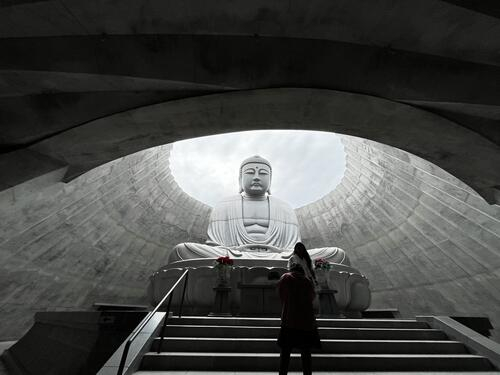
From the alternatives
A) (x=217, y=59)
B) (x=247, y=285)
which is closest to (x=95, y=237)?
(x=247, y=285)

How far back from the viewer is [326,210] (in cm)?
1280

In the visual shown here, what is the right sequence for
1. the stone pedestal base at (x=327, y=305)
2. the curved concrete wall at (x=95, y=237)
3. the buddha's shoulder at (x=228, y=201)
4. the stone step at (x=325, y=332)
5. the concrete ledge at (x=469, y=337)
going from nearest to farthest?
1. the concrete ledge at (x=469, y=337)
2. the stone step at (x=325, y=332)
3. the stone pedestal base at (x=327, y=305)
4. the curved concrete wall at (x=95, y=237)
5. the buddha's shoulder at (x=228, y=201)

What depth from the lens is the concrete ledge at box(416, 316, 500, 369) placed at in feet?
12.0

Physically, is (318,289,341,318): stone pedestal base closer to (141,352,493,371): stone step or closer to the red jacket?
(141,352,493,371): stone step

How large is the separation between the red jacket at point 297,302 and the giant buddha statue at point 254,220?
5.13m

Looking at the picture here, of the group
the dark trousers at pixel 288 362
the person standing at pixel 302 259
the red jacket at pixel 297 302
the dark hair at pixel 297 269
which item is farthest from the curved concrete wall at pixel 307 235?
the dark trousers at pixel 288 362

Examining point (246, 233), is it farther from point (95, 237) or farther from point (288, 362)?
point (288, 362)

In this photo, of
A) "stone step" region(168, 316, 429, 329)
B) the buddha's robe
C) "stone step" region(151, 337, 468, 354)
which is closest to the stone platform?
the buddha's robe

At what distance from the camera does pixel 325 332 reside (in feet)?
14.1

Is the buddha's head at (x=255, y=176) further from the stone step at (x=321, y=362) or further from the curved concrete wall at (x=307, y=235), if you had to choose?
the stone step at (x=321, y=362)

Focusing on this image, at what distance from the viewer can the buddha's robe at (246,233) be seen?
26.5 ft

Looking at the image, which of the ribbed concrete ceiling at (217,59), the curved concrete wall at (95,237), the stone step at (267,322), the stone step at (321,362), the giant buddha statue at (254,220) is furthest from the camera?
the giant buddha statue at (254,220)

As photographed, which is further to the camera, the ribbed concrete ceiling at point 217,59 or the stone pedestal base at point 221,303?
the stone pedestal base at point 221,303

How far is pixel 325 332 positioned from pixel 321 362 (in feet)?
2.64
